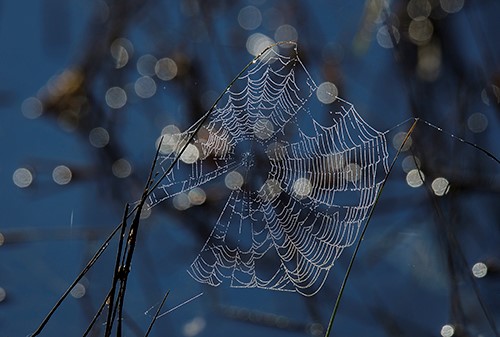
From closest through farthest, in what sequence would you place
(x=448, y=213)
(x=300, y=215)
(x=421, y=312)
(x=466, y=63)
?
(x=448, y=213) → (x=466, y=63) → (x=300, y=215) → (x=421, y=312)

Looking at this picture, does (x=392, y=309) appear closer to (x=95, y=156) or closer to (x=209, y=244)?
(x=209, y=244)

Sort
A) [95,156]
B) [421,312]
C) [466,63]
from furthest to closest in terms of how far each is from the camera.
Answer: [421,312] → [95,156] → [466,63]

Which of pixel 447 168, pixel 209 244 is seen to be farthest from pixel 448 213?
pixel 209 244

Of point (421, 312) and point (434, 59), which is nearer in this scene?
point (434, 59)

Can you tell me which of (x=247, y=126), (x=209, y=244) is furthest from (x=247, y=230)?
(x=247, y=126)

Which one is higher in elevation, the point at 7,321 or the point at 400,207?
the point at 400,207

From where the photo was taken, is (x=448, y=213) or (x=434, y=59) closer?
(x=448, y=213)

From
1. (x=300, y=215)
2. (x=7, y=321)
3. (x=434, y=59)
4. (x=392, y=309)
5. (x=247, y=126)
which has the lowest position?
(x=7, y=321)

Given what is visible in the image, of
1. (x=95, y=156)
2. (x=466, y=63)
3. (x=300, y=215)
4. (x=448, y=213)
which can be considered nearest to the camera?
(x=448, y=213)

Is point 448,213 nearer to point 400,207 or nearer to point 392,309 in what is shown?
point 400,207
